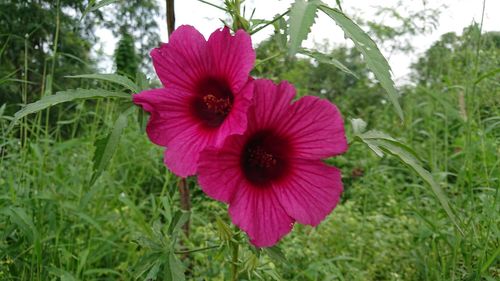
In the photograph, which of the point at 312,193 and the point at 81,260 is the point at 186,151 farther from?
the point at 81,260

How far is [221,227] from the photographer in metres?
0.94

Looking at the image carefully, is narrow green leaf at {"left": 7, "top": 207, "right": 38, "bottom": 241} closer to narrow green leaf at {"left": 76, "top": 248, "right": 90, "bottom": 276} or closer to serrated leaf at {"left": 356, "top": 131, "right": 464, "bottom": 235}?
narrow green leaf at {"left": 76, "top": 248, "right": 90, "bottom": 276}

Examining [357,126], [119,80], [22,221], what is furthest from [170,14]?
[22,221]

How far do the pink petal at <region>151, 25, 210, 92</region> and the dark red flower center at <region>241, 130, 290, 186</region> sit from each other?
0.49 feet

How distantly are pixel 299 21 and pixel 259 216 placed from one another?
312mm

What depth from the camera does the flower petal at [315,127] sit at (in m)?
0.78

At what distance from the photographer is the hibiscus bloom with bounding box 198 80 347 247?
0.77m

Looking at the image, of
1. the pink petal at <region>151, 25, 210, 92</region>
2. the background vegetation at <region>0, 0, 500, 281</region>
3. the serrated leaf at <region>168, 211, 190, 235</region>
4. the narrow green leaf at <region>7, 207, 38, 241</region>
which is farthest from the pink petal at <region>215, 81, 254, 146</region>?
the narrow green leaf at <region>7, 207, 38, 241</region>

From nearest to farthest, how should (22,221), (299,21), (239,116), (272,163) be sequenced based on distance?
(299,21)
(239,116)
(272,163)
(22,221)

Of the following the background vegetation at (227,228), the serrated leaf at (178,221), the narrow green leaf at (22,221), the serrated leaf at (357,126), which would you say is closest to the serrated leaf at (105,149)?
the background vegetation at (227,228)

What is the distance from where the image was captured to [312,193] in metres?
0.81

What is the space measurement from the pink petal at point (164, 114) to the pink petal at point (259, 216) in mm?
139

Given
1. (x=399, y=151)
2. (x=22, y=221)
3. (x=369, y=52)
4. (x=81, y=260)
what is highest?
(x=369, y=52)

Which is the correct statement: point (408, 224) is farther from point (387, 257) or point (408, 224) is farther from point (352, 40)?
point (352, 40)
